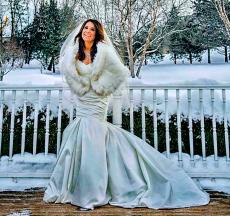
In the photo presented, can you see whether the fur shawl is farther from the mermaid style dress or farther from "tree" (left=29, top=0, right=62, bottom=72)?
"tree" (left=29, top=0, right=62, bottom=72)

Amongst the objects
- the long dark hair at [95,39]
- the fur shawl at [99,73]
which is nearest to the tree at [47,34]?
the long dark hair at [95,39]

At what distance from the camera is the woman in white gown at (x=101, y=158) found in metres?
1.74

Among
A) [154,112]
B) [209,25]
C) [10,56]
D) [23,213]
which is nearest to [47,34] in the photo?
[10,56]

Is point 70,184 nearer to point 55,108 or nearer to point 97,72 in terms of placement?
point 97,72

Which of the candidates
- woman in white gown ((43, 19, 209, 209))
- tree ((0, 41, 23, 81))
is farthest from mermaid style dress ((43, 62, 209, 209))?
tree ((0, 41, 23, 81))

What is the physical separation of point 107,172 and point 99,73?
61 cm

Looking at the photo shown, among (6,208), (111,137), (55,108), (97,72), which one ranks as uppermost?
(97,72)

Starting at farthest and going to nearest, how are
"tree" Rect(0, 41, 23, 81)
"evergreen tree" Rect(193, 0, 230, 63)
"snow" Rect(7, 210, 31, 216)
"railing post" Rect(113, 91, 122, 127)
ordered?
"evergreen tree" Rect(193, 0, 230, 63) → "tree" Rect(0, 41, 23, 81) → "railing post" Rect(113, 91, 122, 127) → "snow" Rect(7, 210, 31, 216)

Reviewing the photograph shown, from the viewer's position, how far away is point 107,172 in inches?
70.4

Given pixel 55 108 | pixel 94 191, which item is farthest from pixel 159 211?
pixel 55 108

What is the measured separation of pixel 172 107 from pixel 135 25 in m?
7.57

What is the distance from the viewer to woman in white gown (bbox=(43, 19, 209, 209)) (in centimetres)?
174

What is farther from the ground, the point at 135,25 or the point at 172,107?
the point at 135,25

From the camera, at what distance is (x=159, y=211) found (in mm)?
1620
